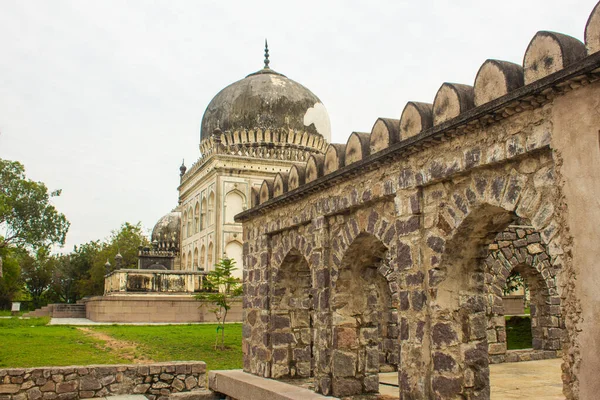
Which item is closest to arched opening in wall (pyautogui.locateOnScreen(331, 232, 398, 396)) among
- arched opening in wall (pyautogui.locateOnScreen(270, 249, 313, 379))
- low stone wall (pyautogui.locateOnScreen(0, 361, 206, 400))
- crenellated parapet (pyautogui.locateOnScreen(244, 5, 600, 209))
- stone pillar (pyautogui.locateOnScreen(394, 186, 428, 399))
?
crenellated parapet (pyautogui.locateOnScreen(244, 5, 600, 209))

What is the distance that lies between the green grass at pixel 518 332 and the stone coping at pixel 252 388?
723 cm

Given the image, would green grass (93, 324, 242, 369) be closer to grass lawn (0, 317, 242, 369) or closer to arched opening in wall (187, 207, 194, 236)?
grass lawn (0, 317, 242, 369)

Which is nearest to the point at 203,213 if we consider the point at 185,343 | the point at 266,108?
the point at 266,108

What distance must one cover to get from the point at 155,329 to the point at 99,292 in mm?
24380

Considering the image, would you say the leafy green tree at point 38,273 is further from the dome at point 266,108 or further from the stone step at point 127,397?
the stone step at point 127,397

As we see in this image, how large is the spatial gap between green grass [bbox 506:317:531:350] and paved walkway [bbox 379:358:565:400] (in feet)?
12.0

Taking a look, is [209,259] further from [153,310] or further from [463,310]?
[463,310]

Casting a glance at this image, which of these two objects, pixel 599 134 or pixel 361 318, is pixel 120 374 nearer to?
pixel 361 318

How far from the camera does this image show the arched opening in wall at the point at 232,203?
1064 inches

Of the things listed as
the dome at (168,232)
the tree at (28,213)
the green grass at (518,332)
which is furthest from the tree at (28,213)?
the green grass at (518,332)

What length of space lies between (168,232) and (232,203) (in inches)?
338

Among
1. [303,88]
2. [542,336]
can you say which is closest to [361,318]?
[542,336]

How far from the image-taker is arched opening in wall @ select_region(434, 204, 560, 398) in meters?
4.96

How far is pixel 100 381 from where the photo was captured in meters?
8.84
